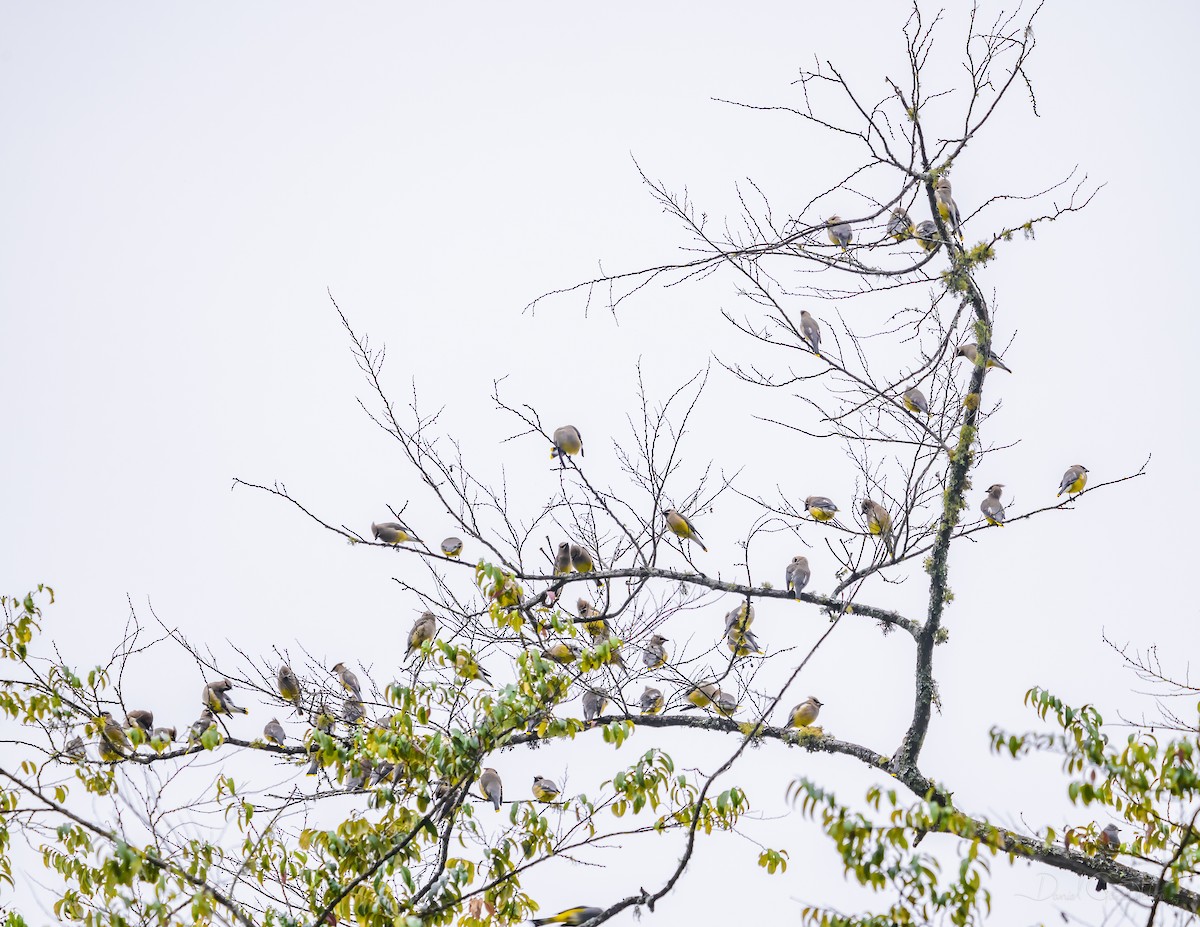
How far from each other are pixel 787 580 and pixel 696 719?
5.97 ft

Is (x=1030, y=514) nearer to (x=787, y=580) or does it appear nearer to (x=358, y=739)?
(x=787, y=580)

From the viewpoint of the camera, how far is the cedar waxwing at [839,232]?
Result: 625 cm

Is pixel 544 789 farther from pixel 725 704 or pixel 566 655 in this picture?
pixel 566 655

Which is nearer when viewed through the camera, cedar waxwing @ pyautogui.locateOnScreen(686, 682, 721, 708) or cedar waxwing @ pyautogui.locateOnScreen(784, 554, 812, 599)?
cedar waxwing @ pyautogui.locateOnScreen(686, 682, 721, 708)

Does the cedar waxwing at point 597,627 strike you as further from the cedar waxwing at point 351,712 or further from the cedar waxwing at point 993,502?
the cedar waxwing at point 993,502

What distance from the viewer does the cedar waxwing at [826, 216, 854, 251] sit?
625cm

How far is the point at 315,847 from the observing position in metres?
5.60

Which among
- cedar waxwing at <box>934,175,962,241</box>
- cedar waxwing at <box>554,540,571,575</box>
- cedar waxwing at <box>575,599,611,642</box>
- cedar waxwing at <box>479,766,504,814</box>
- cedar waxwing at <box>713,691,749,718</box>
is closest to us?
cedar waxwing at <box>575,599,611,642</box>

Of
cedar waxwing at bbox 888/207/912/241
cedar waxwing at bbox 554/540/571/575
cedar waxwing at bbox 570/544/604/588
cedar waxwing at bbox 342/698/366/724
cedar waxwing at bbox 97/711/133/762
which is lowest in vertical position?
cedar waxwing at bbox 97/711/133/762

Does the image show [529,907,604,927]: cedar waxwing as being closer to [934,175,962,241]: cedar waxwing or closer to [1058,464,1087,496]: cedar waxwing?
[934,175,962,241]: cedar waxwing

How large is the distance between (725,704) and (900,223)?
10.9ft

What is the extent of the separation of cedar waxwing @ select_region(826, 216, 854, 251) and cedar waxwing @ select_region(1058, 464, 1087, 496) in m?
4.29

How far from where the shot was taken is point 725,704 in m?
8.10

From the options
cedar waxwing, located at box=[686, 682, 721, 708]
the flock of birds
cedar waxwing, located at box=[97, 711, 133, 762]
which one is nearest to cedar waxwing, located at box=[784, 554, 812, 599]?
the flock of birds
